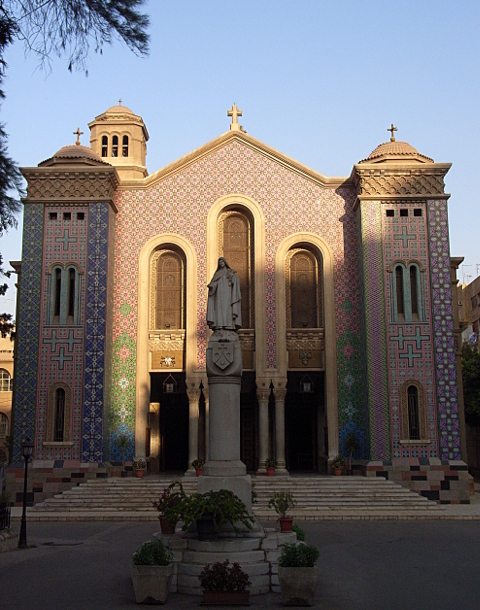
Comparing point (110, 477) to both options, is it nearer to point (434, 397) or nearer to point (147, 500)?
point (147, 500)

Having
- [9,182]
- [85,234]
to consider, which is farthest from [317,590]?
[85,234]

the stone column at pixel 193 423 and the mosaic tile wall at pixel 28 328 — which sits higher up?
the mosaic tile wall at pixel 28 328

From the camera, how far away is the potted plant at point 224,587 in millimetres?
10031

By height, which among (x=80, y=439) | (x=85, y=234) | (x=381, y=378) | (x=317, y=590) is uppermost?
(x=85, y=234)

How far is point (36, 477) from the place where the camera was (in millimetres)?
24781

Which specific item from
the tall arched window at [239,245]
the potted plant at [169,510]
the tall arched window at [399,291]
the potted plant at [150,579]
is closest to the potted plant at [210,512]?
the potted plant at [169,510]

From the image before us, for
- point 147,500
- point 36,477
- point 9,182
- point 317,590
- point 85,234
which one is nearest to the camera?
point 9,182

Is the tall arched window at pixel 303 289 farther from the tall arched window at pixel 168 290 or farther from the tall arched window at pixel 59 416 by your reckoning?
the tall arched window at pixel 59 416

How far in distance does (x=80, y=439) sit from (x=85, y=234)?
7.57 meters

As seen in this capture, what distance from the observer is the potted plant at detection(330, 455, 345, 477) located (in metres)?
25.2

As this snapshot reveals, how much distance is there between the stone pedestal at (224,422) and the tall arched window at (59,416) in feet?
44.3

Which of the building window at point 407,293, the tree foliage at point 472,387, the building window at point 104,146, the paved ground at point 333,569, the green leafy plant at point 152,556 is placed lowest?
the paved ground at point 333,569

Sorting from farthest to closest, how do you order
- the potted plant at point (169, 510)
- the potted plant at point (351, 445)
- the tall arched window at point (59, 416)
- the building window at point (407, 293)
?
the building window at point (407, 293) → the potted plant at point (351, 445) → the tall arched window at point (59, 416) → the potted plant at point (169, 510)

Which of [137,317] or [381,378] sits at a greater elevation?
[137,317]
